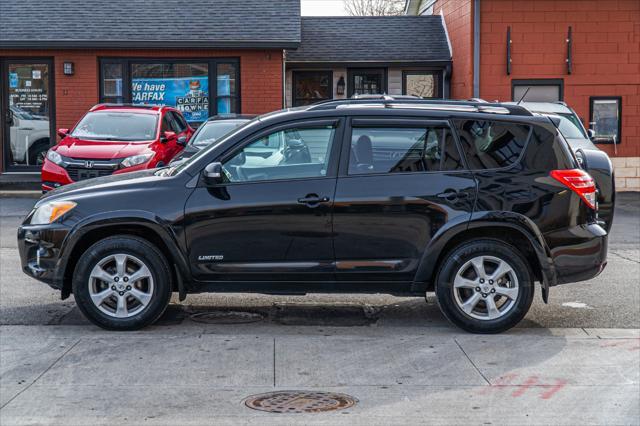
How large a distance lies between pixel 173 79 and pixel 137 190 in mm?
14323

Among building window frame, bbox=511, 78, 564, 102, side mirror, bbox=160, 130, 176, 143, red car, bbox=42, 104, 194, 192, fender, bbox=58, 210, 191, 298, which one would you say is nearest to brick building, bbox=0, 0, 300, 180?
red car, bbox=42, 104, 194, 192

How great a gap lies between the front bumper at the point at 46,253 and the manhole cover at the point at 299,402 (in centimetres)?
246

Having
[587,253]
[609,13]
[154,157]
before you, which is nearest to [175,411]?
[587,253]

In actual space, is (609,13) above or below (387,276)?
above

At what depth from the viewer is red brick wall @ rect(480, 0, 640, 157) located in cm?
2098

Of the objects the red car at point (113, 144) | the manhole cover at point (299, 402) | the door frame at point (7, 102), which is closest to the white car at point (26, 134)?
the door frame at point (7, 102)

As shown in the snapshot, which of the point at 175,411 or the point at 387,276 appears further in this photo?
the point at 387,276

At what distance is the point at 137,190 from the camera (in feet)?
25.4

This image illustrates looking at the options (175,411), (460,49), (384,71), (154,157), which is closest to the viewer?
(175,411)

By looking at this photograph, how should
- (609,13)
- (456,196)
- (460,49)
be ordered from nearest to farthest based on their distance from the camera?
(456,196)
(609,13)
(460,49)

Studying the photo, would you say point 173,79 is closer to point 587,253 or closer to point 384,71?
point 384,71

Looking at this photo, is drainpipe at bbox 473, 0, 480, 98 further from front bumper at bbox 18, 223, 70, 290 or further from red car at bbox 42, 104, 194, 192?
front bumper at bbox 18, 223, 70, 290

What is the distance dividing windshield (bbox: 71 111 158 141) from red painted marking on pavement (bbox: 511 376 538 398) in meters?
10.8

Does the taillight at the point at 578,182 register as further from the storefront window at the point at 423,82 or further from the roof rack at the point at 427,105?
the storefront window at the point at 423,82
